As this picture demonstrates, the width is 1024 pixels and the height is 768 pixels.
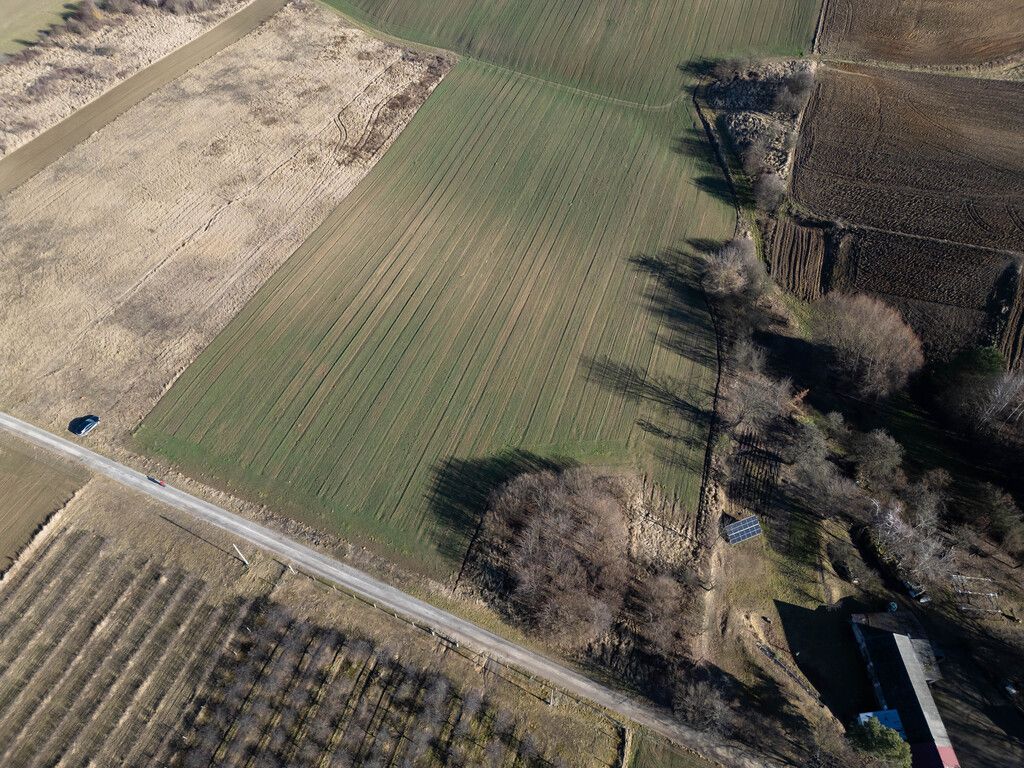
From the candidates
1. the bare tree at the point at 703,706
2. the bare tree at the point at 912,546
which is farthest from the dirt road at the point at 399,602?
the bare tree at the point at 912,546

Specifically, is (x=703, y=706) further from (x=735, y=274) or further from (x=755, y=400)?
(x=735, y=274)

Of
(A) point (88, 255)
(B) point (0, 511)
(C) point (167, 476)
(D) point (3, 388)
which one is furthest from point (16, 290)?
(C) point (167, 476)

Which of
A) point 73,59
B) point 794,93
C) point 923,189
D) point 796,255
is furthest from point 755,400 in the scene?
point 73,59

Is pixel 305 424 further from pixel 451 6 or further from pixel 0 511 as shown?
pixel 451 6

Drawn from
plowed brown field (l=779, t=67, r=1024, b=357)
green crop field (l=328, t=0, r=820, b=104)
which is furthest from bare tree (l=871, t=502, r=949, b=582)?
green crop field (l=328, t=0, r=820, b=104)

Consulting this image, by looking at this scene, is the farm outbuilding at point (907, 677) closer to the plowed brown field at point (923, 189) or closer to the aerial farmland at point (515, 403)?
the aerial farmland at point (515, 403)

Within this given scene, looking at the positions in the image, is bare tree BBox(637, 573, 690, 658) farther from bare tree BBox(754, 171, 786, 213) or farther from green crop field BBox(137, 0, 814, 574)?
bare tree BBox(754, 171, 786, 213)
